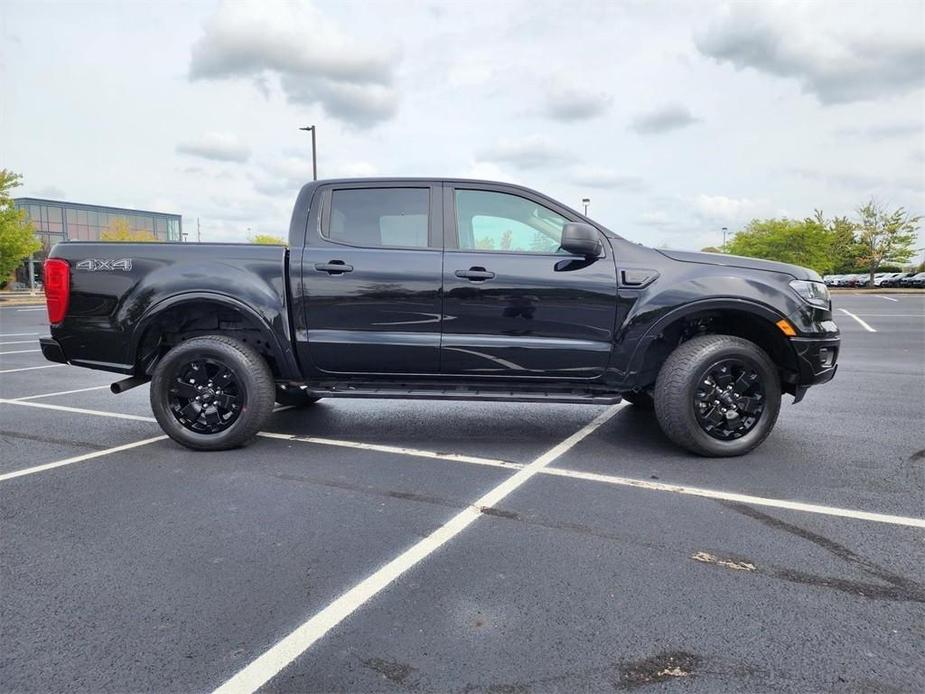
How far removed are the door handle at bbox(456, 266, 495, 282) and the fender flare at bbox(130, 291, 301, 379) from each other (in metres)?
1.30

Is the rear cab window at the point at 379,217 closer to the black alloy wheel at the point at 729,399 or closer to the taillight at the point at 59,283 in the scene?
the taillight at the point at 59,283

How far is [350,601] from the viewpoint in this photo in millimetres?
2500

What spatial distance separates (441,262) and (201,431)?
7.07 feet

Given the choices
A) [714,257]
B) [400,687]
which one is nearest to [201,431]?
[400,687]

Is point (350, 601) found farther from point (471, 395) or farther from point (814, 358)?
point (814, 358)

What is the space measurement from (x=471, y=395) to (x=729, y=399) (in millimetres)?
1798

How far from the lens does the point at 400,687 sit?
6.53 feet

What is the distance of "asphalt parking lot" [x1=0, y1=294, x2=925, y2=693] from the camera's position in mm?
2104

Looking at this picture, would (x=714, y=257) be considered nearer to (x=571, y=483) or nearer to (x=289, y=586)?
(x=571, y=483)

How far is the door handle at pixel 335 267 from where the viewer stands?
4.43m

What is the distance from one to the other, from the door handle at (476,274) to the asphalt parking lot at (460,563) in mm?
1263

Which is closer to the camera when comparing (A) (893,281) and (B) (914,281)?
(B) (914,281)

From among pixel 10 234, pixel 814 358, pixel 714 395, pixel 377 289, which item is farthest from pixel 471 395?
pixel 10 234

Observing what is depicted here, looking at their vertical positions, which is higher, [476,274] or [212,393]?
[476,274]
